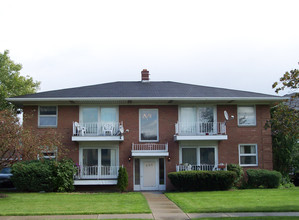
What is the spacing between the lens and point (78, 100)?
20.7m

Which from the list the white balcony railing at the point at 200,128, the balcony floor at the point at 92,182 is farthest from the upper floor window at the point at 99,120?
the white balcony railing at the point at 200,128

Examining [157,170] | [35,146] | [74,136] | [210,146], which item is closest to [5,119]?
[35,146]

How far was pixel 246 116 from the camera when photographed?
72.9ft

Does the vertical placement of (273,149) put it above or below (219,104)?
below

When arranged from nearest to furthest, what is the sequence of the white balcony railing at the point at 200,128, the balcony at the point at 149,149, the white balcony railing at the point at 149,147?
the balcony at the point at 149,149 < the white balcony railing at the point at 149,147 < the white balcony railing at the point at 200,128

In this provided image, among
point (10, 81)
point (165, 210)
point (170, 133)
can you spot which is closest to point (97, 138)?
point (170, 133)

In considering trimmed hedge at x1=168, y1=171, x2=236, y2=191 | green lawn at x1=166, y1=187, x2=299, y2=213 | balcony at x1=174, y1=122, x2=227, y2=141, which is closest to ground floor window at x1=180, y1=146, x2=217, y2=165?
balcony at x1=174, y1=122, x2=227, y2=141

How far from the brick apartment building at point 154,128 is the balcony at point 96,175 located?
0.19 feet

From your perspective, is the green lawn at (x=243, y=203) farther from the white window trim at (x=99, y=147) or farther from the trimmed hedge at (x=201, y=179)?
the white window trim at (x=99, y=147)

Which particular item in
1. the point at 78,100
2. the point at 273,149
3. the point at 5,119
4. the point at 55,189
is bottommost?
the point at 55,189

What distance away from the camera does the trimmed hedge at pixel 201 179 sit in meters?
19.2

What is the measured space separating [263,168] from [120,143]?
8.74m

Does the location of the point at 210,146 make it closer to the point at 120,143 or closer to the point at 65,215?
the point at 120,143

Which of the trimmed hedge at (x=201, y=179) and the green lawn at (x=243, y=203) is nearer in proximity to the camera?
the green lawn at (x=243, y=203)
